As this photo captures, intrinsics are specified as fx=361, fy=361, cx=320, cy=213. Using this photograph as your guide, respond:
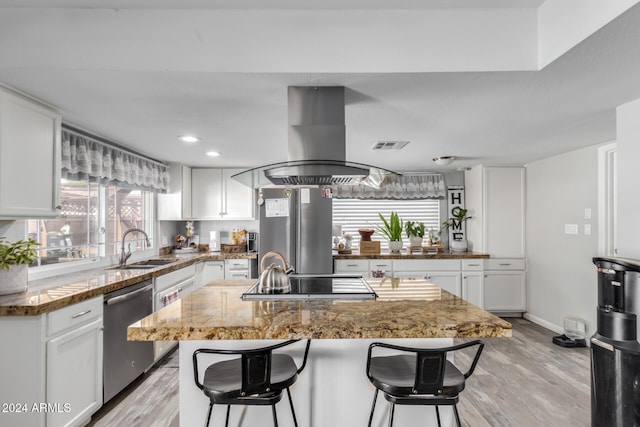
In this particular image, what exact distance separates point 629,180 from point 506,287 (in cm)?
277

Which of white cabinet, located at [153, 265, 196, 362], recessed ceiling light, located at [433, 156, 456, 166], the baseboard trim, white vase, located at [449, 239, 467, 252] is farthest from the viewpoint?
white vase, located at [449, 239, 467, 252]

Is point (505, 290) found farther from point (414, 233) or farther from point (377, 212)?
point (377, 212)

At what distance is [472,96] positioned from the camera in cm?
219

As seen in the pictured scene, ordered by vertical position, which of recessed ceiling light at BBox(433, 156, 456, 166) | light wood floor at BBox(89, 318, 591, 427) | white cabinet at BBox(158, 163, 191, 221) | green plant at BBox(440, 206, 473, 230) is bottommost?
light wood floor at BBox(89, 318, 591, 427)

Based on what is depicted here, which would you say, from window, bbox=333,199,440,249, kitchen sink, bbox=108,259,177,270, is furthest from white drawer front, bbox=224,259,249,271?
window, bbox=333,199,440,249

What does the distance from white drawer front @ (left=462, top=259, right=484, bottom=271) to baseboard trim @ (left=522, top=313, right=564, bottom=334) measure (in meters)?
0.85

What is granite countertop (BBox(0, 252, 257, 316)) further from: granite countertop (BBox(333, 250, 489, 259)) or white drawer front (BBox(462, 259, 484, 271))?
white drawer front (BBox(462, 259, 484, 271))

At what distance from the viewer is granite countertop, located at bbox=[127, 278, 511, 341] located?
4.77 ft

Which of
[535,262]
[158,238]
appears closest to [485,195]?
[535,262]

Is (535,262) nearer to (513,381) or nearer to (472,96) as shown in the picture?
(513,381)

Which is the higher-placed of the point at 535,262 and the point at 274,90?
the point at 274,90

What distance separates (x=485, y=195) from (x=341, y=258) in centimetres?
212

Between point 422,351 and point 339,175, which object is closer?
point 422,351

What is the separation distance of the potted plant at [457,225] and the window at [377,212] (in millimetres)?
193
